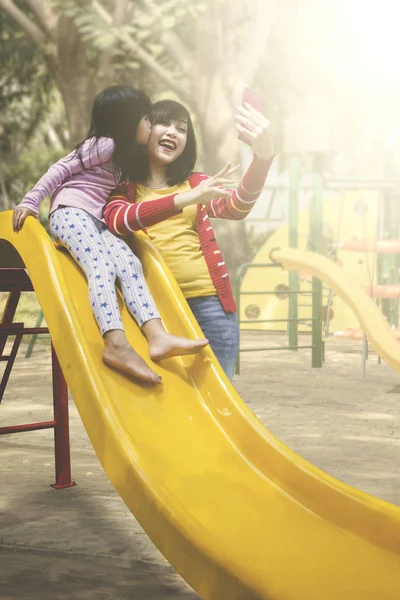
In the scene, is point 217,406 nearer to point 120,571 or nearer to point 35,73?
point 120,571

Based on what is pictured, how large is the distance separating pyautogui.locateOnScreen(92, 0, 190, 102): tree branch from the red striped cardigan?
7.45 meters

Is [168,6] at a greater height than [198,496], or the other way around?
[168,6]

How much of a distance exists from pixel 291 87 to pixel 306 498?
11.3 meters

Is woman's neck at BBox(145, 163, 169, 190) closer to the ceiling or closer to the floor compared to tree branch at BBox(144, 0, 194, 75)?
closer to the floor

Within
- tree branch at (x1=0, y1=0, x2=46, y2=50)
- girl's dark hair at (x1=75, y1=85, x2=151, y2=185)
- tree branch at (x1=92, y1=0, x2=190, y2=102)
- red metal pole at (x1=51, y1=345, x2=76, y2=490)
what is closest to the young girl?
girl's dark hair at (x1=75, y1=85, x2=151, y2=185)

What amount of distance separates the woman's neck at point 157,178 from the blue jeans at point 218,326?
0.42 m

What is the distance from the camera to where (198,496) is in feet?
7.23

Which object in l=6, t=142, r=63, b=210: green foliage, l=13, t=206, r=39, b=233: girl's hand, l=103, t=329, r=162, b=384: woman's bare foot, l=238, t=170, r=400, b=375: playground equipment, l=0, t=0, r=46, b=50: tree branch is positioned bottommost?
l=238, t=170, r=400, b=375: playground equipment

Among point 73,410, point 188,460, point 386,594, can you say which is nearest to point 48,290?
point 188,460

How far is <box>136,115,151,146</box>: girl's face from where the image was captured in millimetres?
2754

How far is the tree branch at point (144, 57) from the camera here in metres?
9.81

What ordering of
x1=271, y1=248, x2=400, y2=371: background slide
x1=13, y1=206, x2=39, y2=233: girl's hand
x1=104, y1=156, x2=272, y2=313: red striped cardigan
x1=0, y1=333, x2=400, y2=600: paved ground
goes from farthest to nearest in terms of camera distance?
x1=271, y1=248, x2=400, y2=371: background slide < x1=13, y1=206, x2=39, y2=233: girl's hand < x1=104, y1=156, x2=272, y2=313: red striped cardigan < x1=0, y1=333, x2=400, y2=600: paved ground

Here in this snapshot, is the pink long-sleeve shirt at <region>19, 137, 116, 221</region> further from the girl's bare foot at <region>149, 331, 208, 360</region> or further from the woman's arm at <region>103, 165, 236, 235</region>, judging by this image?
the girl's bare foot at <region>149, 331, 208, 360</region>

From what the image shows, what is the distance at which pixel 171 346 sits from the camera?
256 centimetres
